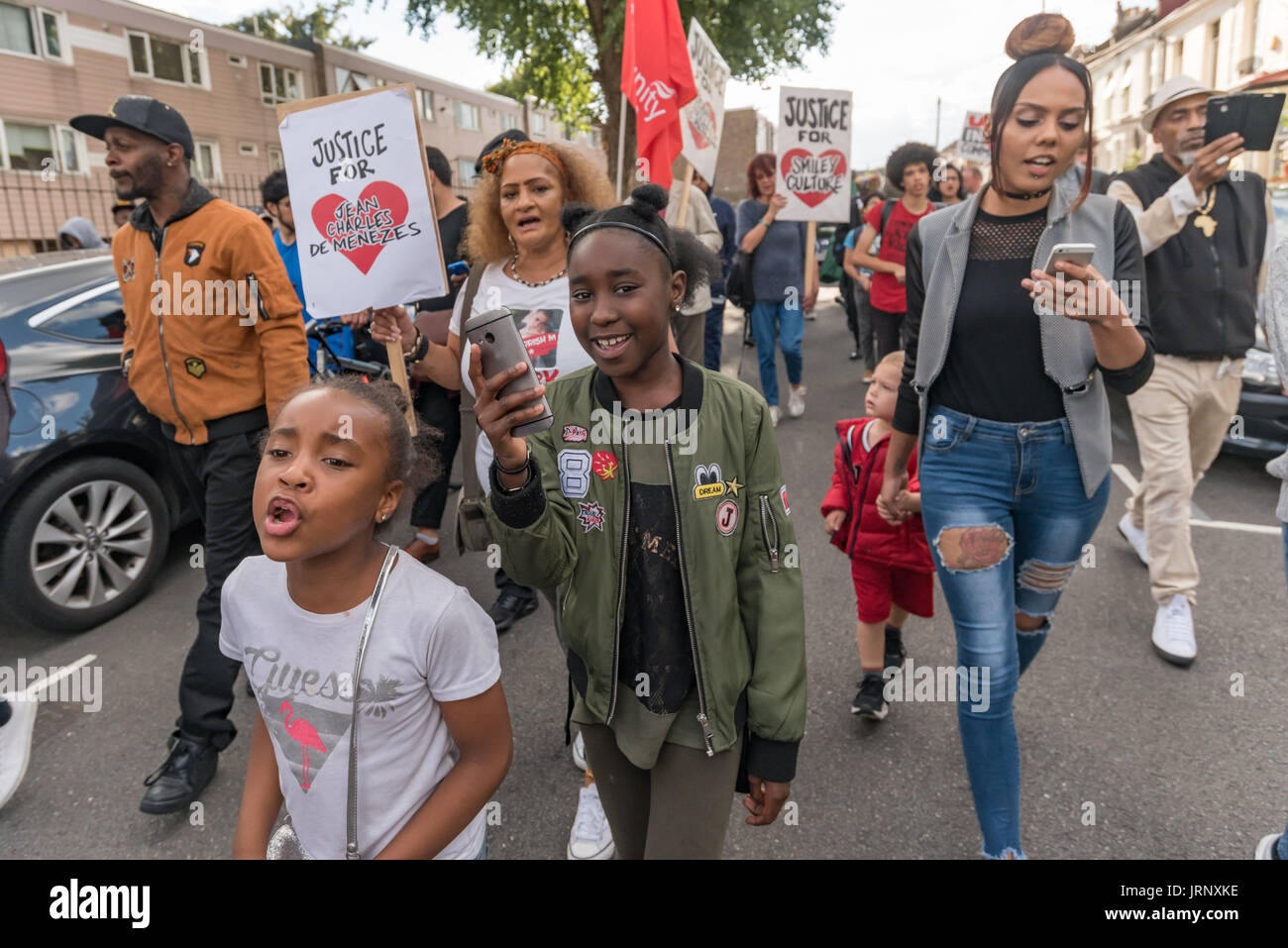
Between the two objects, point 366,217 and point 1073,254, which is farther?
point 366,217

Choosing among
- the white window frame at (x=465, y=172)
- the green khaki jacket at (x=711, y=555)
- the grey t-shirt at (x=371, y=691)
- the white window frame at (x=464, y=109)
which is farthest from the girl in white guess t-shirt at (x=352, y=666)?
the white window frame at (x=464, y=109)

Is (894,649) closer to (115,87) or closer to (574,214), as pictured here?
(574,214)

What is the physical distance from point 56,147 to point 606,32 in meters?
15.3

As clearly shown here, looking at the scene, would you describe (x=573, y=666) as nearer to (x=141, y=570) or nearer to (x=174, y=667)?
(x=174, y=667)

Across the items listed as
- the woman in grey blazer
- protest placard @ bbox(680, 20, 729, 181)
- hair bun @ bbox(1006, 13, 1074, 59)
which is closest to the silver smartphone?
the woman in grey blazer

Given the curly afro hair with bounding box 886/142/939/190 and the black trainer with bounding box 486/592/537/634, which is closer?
the black trainer with bounding box 486/592/537/634

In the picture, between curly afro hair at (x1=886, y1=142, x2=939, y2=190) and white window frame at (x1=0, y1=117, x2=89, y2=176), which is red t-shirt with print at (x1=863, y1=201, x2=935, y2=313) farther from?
white window frame at (x1=0, y1=117, x2=89, y2=176)

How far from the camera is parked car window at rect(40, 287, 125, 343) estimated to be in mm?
4539

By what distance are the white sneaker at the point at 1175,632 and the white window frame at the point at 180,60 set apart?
27.2m

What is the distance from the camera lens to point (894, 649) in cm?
369

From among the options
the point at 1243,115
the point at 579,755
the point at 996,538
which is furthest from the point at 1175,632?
the point at 579,755

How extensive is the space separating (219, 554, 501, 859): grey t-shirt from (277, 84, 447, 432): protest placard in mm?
A: 1666

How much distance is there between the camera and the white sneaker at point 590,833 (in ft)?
8.99

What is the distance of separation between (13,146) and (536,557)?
26.0 metres
